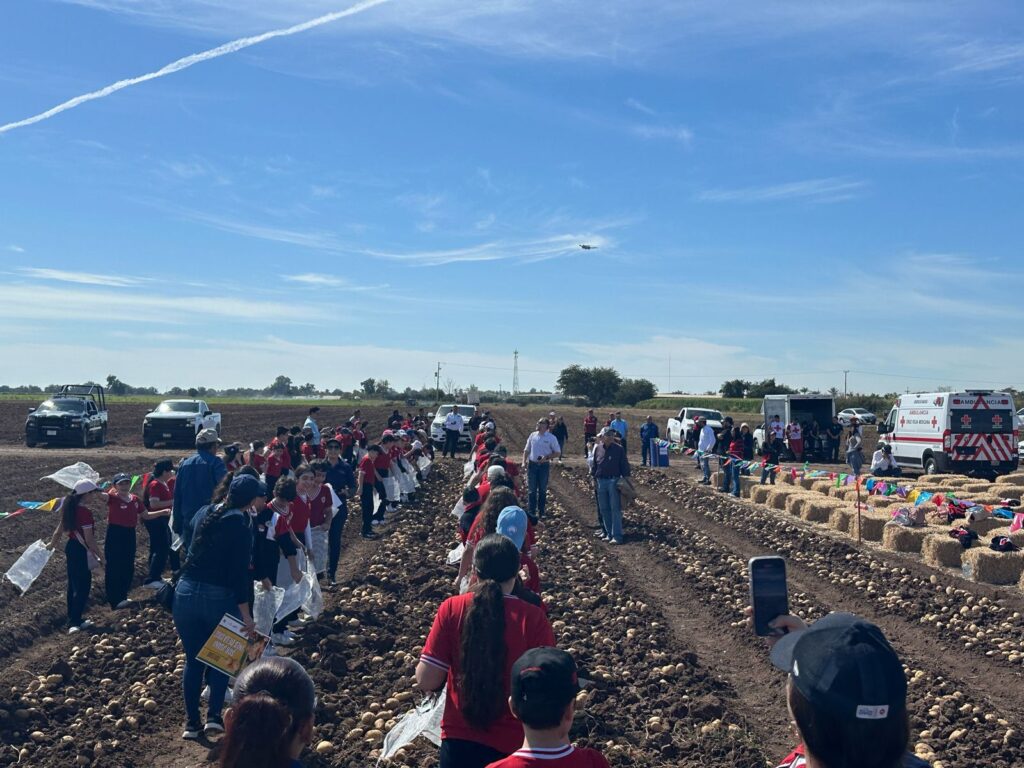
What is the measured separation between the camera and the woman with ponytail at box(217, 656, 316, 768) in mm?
2791

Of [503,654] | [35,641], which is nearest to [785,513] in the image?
[35,641]

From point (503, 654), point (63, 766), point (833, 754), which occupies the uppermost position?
point (833, 754)

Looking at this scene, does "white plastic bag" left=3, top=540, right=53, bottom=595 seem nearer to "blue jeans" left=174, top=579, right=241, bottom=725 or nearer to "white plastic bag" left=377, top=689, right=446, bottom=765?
"blue jeans" left=174, top=579, right=241, bottom=725

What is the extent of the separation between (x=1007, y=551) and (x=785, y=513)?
712 cm

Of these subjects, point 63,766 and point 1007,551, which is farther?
point 1007,551

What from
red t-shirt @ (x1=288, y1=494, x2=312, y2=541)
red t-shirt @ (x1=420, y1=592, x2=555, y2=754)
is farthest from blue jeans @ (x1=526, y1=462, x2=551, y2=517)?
red t-shirt @ (x1=420, y1=592, x2=555, y2=754)

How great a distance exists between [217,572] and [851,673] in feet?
16.4

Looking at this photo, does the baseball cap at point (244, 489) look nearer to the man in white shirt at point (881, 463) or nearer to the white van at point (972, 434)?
the man in white shirt at point (881, 463)

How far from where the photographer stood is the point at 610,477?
15297 mm

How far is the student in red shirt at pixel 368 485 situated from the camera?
581 inches

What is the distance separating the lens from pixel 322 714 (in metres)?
7.23

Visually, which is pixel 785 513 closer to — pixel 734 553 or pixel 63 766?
pixel 734 553

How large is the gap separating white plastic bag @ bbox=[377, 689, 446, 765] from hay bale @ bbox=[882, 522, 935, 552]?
448 inches

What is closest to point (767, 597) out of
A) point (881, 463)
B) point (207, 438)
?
point (207, 438)
